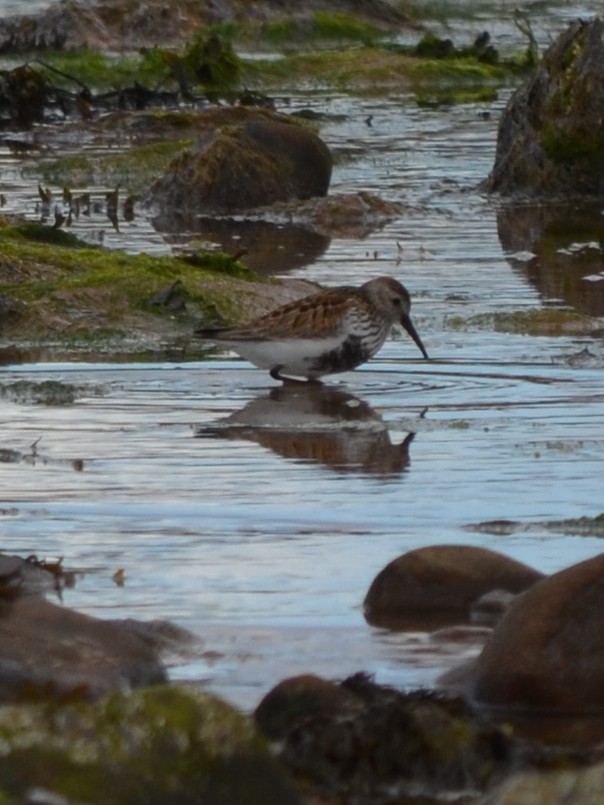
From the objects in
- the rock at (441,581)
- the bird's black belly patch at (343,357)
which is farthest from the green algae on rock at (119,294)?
the rock at (441,581)

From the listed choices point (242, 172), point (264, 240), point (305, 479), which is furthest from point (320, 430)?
point (242, 172)

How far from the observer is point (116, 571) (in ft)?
22.4

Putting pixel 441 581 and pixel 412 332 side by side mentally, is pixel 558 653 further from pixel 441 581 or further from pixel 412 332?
pixel 412 332

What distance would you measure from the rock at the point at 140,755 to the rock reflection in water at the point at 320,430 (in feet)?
13.9

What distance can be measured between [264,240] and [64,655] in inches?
438

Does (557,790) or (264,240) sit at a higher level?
(557,790)

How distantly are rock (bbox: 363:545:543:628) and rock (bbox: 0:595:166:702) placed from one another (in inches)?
36.6

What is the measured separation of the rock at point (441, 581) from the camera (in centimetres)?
630

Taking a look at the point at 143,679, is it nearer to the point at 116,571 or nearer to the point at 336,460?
the point at 116,571

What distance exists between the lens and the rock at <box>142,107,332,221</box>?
1794 cm

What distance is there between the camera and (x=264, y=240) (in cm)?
1636

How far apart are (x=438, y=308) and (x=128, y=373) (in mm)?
2687

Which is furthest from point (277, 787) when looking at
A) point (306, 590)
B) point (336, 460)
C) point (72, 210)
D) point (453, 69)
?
point (453, 69)

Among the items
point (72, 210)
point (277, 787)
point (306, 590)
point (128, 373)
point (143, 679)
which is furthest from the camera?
point (72, 210)
